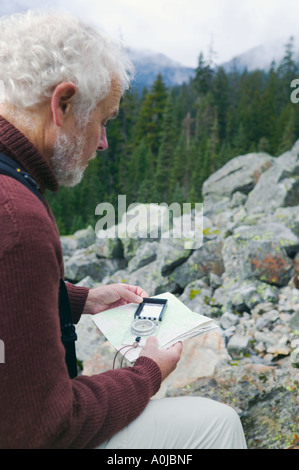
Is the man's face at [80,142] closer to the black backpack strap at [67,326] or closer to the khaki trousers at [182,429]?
the black backpack strap at [67,326]

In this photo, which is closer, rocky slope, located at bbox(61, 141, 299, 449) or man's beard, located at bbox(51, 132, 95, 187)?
man's beard, located at bbox(51, 132, 95, 187)

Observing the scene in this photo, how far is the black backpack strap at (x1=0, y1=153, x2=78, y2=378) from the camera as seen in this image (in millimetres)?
1516

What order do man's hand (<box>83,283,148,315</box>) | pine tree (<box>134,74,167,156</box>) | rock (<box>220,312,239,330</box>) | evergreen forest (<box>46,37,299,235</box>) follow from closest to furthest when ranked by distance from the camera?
man's hand (<box>83,283,148,315</box>)
rock (<box>220,312,239,330</box>)
evergreen forest (<box>46,37,299,235</box>)
pine tree (<box>134,74,167,156</box>)

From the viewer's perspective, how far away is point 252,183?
24.0 m

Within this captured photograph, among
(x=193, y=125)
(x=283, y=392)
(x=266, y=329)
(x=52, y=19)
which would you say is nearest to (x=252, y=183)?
(x=266, y=329)

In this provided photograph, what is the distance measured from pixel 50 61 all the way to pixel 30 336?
112 centimetres

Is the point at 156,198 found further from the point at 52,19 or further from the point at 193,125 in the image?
the point at 52,19

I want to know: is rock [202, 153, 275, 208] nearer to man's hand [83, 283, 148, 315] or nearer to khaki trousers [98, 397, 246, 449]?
man's hand [83, 283, 148, 315]

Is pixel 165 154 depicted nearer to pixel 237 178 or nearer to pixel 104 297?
pixel 237 178

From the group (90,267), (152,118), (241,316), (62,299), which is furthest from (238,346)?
(152,118)

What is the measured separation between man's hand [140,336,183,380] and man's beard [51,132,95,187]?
998 millimetres

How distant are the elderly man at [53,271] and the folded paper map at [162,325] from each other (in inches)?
7.1

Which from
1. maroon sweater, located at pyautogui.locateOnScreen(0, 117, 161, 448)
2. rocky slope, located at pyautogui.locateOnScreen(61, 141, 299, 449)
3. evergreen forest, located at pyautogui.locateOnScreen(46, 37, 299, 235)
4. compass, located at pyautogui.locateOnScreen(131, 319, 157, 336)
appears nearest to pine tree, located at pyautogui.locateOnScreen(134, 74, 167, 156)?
evergreen forest, located at pyautogui.locateOnScreen(46, 37, 299, 235)
